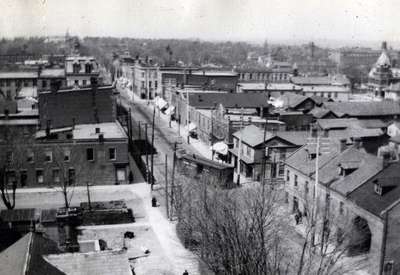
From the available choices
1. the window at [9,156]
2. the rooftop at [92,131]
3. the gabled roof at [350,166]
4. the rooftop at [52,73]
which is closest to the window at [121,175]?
the rooftop at [92,131]

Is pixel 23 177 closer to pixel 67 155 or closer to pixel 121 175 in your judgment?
pixel 67 155

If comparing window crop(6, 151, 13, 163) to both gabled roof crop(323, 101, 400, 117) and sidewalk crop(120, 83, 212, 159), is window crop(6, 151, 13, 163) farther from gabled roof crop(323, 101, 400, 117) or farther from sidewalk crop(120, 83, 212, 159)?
gabled roof crop(323, 101, 400, 117)

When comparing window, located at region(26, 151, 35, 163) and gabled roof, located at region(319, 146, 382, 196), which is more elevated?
gabled roof, located at region(319, 146, 382, 196)

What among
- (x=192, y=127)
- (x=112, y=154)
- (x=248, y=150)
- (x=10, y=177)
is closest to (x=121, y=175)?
(x=112, y=154)

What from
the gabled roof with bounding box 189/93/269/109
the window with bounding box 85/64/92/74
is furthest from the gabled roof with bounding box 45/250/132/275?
the window with bounding box 85/64/92/74

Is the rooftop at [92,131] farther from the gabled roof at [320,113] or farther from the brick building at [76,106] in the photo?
the gabled roof at [320,113]

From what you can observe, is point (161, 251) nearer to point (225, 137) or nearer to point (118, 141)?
point (118, 141)
